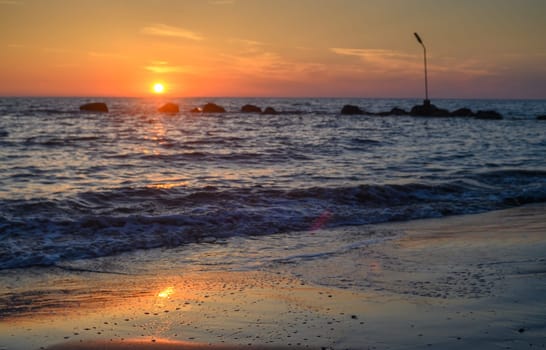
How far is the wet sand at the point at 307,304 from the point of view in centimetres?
415

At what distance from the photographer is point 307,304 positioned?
199 inches

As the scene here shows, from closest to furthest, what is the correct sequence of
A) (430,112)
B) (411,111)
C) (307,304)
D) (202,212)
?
(307,304), (202,212), (430,112), (411,111)

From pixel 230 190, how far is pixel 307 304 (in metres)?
8.23

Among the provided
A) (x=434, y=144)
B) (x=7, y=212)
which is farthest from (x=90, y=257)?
(x=434, y=144)

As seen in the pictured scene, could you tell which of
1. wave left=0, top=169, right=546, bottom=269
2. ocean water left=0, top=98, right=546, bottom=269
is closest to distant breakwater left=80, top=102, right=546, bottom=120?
ocean water left=0, top=98, right=546, bottom=269

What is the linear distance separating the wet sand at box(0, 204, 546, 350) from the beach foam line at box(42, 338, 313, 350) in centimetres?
1

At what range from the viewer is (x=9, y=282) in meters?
6.36

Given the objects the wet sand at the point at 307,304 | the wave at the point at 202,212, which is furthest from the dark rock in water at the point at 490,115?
the wet sand at the point at 307,304

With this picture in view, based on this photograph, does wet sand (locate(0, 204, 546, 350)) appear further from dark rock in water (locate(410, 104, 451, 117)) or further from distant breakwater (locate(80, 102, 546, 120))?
dark rock in water (locate(410, 104, 451, 117))

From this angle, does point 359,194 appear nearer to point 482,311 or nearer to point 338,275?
point 338,275

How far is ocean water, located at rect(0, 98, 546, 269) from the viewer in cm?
879

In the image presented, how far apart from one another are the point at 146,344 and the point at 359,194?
9354mm

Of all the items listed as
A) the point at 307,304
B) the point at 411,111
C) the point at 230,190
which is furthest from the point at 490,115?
the point at 307,304

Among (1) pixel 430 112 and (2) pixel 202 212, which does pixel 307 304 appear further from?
(1) pixel 430 112
